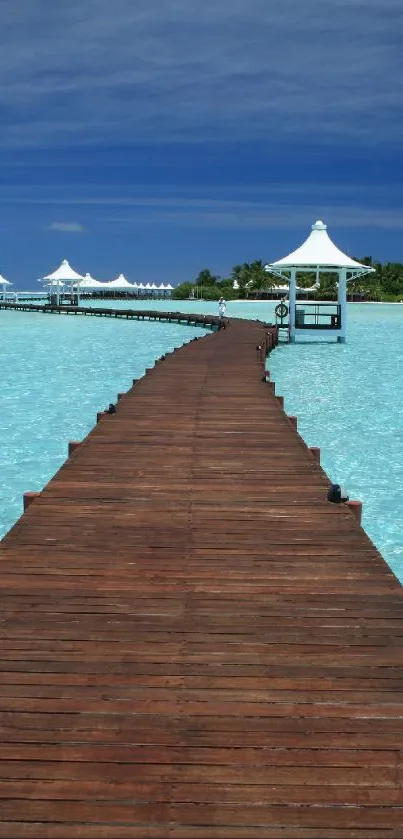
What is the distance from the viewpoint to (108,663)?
4.62 meters

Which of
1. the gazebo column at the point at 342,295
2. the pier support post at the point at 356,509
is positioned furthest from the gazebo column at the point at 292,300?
the pier support post at the point at 356,509

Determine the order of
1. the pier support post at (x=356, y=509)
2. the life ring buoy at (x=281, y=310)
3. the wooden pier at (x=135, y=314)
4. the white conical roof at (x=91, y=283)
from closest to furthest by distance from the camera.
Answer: the pier support post at (x=356, y=509), the life ring buoy at (x=281, y=310), the wooden pier at (x=135, y=314), the white conical roof at (x=91, y=283)

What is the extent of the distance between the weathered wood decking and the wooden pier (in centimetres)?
3740

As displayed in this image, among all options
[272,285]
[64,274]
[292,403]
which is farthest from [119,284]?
[292,403]

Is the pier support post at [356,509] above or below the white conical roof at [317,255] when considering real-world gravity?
below

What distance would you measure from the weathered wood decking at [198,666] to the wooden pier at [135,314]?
3740 centimetres

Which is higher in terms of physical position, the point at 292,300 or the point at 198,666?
the point at 292,300

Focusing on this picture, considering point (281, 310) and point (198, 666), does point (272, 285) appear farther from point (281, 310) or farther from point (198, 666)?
point (198, 666)

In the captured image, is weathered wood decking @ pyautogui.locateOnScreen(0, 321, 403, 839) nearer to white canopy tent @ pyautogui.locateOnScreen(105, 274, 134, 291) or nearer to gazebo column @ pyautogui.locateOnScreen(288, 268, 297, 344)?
gazebo column @ pyautogui.locateOnScreen(288, 268, 297, 344)

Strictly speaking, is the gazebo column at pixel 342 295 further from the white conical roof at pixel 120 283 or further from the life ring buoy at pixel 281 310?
the white conical roof at pixel 120 283

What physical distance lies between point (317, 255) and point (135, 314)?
1324 inches

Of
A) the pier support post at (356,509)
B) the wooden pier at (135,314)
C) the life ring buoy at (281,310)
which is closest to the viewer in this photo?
the pier support post at (356,509)

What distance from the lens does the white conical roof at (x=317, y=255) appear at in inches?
1293

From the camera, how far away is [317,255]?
33.8 m
